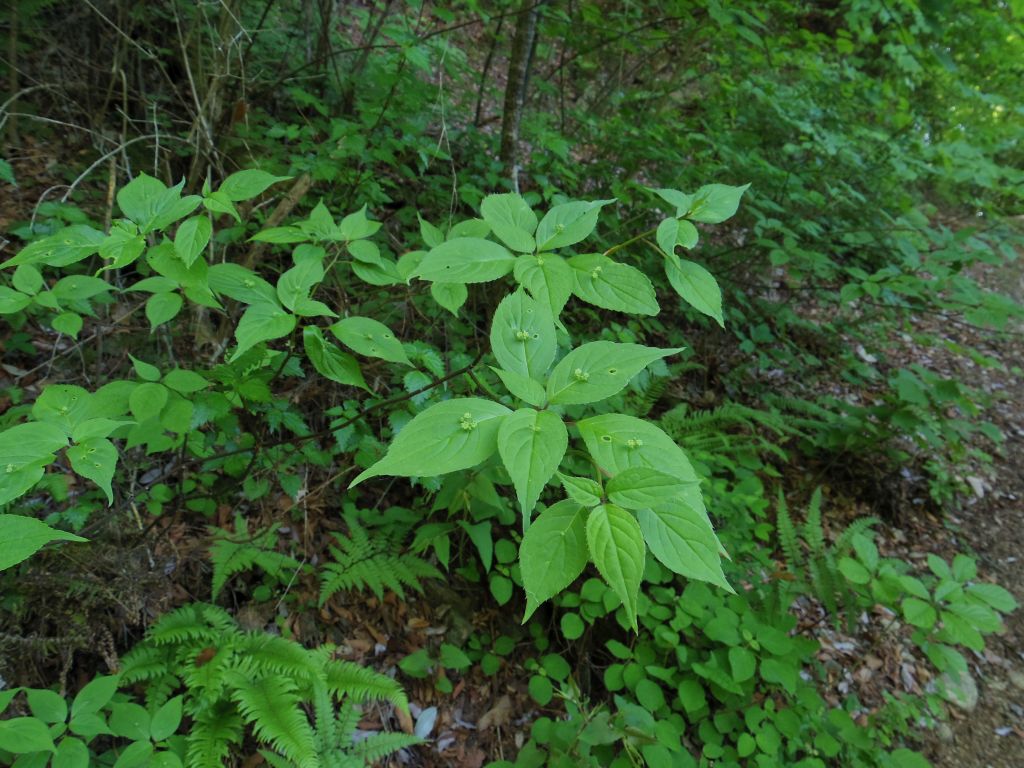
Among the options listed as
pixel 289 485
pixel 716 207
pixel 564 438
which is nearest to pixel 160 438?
pixel 289 485

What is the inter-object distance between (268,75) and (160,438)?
374 centimetres

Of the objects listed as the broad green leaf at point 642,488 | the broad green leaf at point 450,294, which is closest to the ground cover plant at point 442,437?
the broad green leaf at point 642,488

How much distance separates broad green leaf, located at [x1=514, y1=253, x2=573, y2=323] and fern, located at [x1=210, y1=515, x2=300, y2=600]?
209 centimetres

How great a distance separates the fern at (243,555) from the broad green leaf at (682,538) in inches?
88.1

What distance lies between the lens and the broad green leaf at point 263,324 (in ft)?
4.24

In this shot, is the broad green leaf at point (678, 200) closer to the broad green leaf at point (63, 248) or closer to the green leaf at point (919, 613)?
the broad green leaf at point (63, 248)

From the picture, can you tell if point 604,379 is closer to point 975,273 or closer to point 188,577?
point 188,577

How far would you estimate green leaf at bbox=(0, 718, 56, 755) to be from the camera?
1517mm

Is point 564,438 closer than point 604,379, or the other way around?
point 564,438

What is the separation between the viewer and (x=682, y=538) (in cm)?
91

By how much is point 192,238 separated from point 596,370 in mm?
1053

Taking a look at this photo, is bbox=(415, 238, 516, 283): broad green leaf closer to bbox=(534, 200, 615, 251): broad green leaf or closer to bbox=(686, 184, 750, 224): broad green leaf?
bbox=(534, 200, 615, 251): broad green leaf

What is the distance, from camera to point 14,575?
211cm

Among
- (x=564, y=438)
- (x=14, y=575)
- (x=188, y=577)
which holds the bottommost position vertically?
(x=188, y=577)
